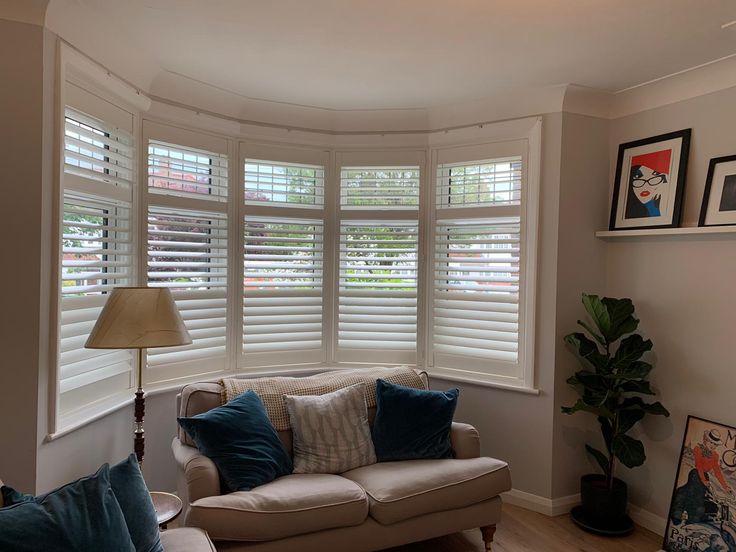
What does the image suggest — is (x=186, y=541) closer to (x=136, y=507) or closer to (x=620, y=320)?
(x=136, y=507)

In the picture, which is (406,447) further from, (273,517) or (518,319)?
(518,319)

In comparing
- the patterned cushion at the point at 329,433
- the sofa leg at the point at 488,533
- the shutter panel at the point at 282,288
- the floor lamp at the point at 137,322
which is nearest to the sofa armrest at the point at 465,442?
the sofa leg at the point at 488,533

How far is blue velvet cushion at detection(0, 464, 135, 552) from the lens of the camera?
4.63 feet

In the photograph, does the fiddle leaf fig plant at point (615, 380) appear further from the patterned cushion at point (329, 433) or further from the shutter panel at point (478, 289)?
the patterned cushion at point (329, 433)

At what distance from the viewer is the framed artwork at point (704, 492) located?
2.61 metres

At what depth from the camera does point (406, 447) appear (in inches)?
114

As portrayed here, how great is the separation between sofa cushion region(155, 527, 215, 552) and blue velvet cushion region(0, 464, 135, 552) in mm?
306

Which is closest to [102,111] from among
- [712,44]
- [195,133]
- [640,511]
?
[195,133]

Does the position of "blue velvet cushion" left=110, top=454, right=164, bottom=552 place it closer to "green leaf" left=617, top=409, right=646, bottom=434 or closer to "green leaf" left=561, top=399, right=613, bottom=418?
"green leaf" left=561, top=399, right=613, bottom=418

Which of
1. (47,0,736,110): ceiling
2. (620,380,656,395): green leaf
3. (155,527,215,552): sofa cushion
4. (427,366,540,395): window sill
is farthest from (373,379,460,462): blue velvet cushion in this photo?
(47,0,736,110): ceiling

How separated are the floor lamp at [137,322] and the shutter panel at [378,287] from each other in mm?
1582

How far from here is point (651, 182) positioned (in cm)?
312

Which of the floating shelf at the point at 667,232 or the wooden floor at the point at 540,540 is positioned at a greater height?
the floating shelf at the point at 667,232

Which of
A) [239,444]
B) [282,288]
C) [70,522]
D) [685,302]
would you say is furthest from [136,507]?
[685,302]
